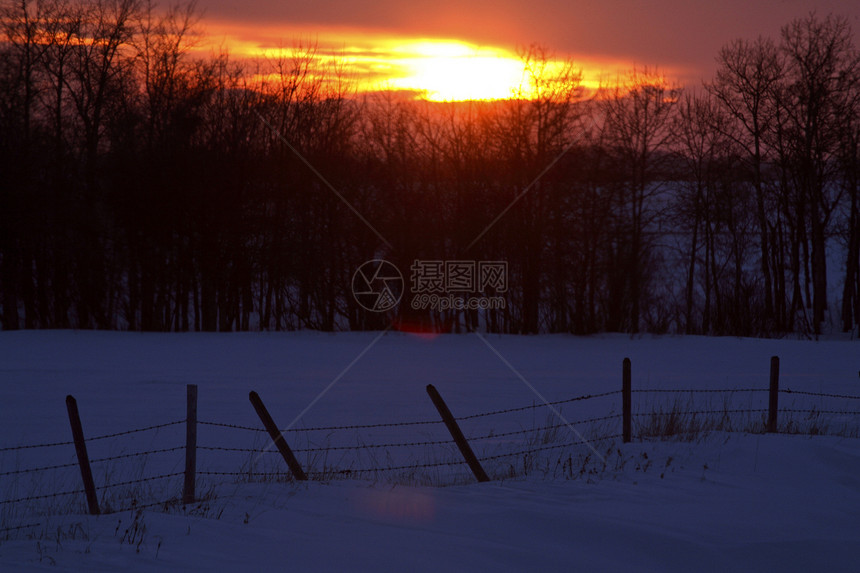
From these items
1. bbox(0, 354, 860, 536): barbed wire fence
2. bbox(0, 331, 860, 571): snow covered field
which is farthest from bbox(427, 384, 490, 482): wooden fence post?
bbox(0, 331, 860, 571): snow covered field

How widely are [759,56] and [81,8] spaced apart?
3394 centimetres

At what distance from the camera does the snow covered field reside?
7.04 m

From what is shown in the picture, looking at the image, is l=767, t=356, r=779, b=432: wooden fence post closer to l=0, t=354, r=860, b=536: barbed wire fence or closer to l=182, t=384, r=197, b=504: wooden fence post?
l=0, t=354, r=860, b=536: barbed wire fence

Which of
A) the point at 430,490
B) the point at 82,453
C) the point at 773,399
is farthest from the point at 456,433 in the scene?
the point at 773,399

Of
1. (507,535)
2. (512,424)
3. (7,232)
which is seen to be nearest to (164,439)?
(512,424)

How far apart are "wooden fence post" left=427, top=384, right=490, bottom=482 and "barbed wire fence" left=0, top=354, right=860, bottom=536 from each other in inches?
1.3

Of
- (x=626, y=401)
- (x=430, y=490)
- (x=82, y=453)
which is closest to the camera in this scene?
(x=82, y=453)

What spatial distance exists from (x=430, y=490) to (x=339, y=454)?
372cm

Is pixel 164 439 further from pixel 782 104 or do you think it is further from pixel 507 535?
pixel 782 104

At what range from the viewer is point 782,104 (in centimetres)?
4134

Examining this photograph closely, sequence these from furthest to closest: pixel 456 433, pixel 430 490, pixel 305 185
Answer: pixel 305 185 → pixel 456 433 → pixel 430 490

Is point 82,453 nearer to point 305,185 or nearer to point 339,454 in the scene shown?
point 339,454

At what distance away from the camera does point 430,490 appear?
30.4 ft

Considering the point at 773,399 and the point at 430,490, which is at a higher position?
the point at 773,399
